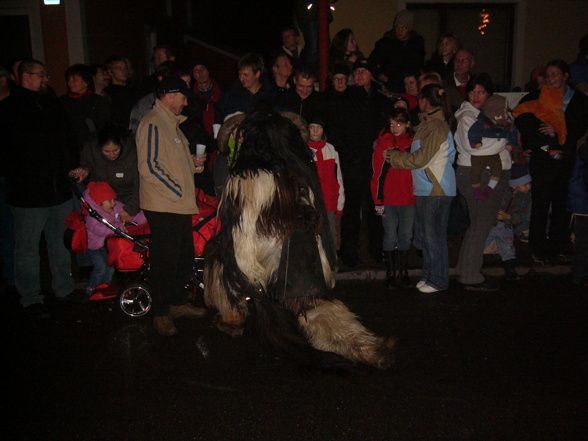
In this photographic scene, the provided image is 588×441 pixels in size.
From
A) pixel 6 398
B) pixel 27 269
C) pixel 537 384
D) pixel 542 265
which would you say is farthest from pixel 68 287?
pixel 542 265

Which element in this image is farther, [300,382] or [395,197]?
[395,197]

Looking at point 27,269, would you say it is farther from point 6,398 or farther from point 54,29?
point 54,29

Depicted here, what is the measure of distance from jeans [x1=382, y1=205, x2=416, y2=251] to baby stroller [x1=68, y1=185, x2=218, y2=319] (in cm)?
204

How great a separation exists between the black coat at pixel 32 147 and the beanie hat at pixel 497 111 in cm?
444

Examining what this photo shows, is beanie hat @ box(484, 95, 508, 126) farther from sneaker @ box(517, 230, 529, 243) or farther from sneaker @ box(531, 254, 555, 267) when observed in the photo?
sneaker @ box(517, 230, 529, 243)

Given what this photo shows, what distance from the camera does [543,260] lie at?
711 cm

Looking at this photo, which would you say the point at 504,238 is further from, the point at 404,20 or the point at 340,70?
the point at 404,20

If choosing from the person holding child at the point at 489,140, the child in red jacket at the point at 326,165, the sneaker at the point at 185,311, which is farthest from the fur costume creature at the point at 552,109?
the sneaker at the point at 185,311

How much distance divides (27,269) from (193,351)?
6.96 feet

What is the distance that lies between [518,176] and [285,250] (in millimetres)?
3689

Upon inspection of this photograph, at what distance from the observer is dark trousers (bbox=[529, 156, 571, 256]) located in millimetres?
7121

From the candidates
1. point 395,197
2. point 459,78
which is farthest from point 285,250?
point 459,78

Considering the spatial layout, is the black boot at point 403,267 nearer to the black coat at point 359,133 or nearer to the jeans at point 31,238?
the black coat at point 359,133

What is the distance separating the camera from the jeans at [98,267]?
600cm
